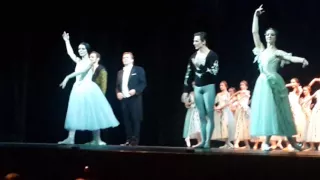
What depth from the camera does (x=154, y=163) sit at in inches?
173

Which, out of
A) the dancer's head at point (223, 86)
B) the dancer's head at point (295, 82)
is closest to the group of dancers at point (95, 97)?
the dancer's head at point (223, 86)

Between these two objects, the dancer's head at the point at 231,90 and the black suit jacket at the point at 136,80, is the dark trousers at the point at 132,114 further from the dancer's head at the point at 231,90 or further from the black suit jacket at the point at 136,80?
the dancer's head at the point at 231,90

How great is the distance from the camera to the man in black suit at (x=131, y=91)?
5.62 meters

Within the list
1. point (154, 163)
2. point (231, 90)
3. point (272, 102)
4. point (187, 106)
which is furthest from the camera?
point (187, 106)

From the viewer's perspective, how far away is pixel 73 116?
5621 millimetres

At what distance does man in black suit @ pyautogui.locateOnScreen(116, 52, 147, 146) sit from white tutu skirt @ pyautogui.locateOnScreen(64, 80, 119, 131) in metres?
0.23

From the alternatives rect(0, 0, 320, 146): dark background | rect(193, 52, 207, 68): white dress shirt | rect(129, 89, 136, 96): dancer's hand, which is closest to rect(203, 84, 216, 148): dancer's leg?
rect(193, 52, 207, 68): white dress shirt

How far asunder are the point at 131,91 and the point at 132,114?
0.25m

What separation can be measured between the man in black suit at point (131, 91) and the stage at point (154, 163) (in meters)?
1.04

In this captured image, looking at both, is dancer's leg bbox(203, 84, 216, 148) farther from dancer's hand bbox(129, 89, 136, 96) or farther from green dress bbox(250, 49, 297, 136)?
dancer's hand bbox(129, 89, 136, 96)

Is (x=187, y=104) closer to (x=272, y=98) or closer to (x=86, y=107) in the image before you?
(x=86, y=107)

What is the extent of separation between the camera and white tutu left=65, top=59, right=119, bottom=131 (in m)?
5.59

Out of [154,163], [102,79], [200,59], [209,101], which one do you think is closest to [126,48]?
[102,79]

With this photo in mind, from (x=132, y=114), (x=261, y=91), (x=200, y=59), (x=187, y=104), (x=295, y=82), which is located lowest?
(x=132, y=114)
